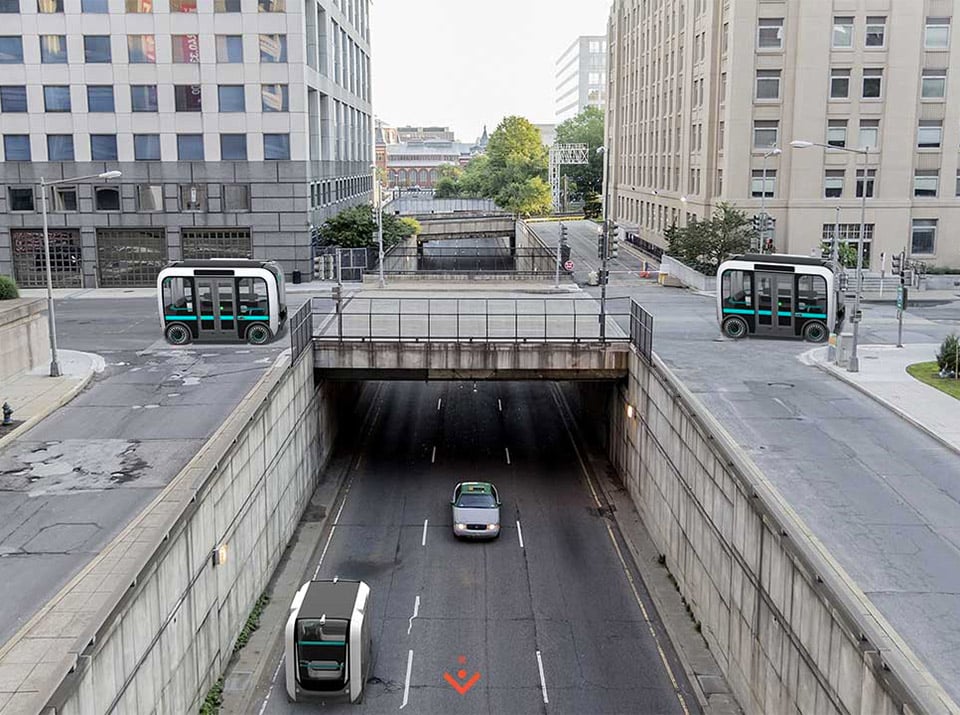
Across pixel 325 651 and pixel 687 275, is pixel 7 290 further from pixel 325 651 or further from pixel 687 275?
pixel 687 275

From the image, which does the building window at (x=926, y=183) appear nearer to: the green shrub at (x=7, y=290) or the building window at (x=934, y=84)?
the building window at (x=934, y=84)

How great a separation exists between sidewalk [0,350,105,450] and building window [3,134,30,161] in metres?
28.9

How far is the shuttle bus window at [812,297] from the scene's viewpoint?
134ft

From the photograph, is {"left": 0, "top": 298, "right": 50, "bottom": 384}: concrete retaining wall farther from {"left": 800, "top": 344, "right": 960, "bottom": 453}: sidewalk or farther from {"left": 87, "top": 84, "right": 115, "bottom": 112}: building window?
{"left": 800, "top": 344, "right": 960, "bottom": 453}: sidewalk

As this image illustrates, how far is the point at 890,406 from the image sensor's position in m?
30.8

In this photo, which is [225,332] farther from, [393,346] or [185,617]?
[185,617]

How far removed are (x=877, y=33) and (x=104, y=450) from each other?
185ft

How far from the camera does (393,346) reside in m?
40.2

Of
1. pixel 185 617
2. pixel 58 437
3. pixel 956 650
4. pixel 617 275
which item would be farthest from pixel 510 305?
pixel 956 650

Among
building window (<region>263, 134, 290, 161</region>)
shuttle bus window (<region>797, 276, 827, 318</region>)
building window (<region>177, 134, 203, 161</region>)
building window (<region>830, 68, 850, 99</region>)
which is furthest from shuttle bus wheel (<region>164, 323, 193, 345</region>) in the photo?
building window (<region>830, 68, 850, 99</region>)

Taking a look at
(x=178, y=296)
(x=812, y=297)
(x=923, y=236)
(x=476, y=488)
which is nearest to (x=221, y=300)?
(x=178, y=296)

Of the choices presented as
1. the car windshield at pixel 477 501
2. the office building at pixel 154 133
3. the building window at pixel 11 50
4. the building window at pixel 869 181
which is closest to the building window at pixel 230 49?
the office building at pixel 154 133

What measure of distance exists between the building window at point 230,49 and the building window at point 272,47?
4.58ft

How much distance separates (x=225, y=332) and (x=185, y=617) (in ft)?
72.3
